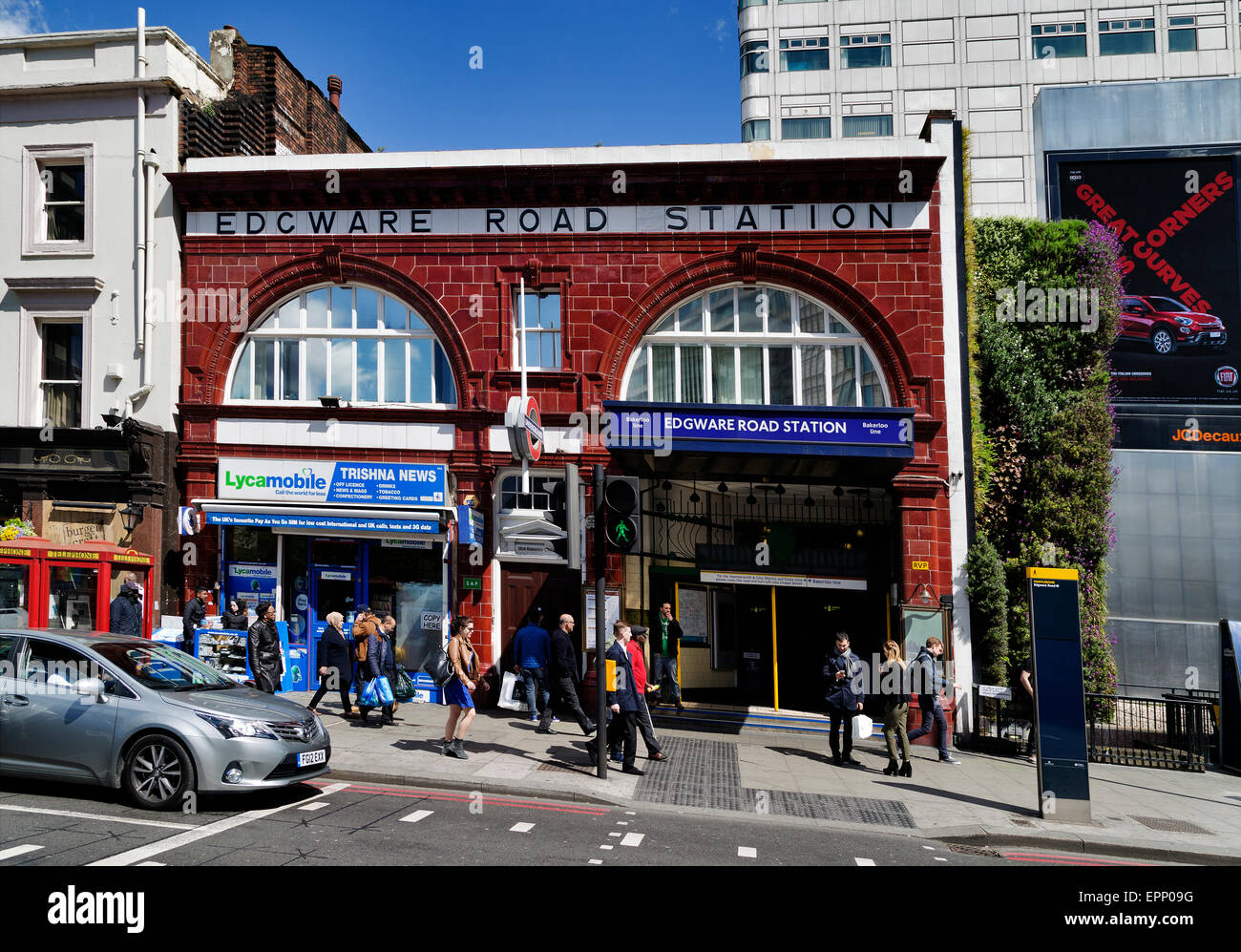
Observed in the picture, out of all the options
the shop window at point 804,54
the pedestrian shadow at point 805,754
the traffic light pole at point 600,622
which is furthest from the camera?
the shop window at point 804,54

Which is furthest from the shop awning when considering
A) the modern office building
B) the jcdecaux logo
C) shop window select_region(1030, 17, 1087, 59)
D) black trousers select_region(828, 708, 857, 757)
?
shop window select_region(1030, 17, 1087, 59)

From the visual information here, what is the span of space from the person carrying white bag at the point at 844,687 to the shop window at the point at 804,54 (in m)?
38.2

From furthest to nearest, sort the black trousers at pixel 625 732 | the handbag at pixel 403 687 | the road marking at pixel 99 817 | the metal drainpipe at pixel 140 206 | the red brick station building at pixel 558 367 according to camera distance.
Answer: the metal drainpipe at pixel 140 206
the red brick station building at pixel 558 367
the handbag at pixel 403 687
the black trousers at pixel 625 732
the road marking at pixel 99 817

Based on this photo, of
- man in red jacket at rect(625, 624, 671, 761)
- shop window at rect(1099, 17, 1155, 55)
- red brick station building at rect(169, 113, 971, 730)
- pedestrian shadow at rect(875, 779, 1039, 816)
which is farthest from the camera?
shop window at rect(1099, 17, 1155, 55)

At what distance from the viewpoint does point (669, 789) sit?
10125 mm

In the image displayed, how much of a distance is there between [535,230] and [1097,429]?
35.1 feet

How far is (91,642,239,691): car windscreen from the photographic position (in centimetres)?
803

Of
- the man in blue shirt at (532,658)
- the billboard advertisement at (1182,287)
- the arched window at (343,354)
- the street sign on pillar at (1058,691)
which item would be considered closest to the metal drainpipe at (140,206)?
the arched window at (343,354)

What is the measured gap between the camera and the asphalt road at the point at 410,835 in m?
6.46

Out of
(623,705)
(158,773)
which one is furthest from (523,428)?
(158,773)

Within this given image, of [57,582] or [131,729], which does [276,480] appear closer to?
[57,582]

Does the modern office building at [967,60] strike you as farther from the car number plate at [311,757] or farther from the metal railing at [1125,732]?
the car number plate at [311,757]

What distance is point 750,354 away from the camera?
1526 cm

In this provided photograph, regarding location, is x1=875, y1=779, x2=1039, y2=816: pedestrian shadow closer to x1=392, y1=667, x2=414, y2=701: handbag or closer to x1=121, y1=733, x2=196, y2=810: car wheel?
x1=392, y1=667, x2=414, y2=701: handbag
